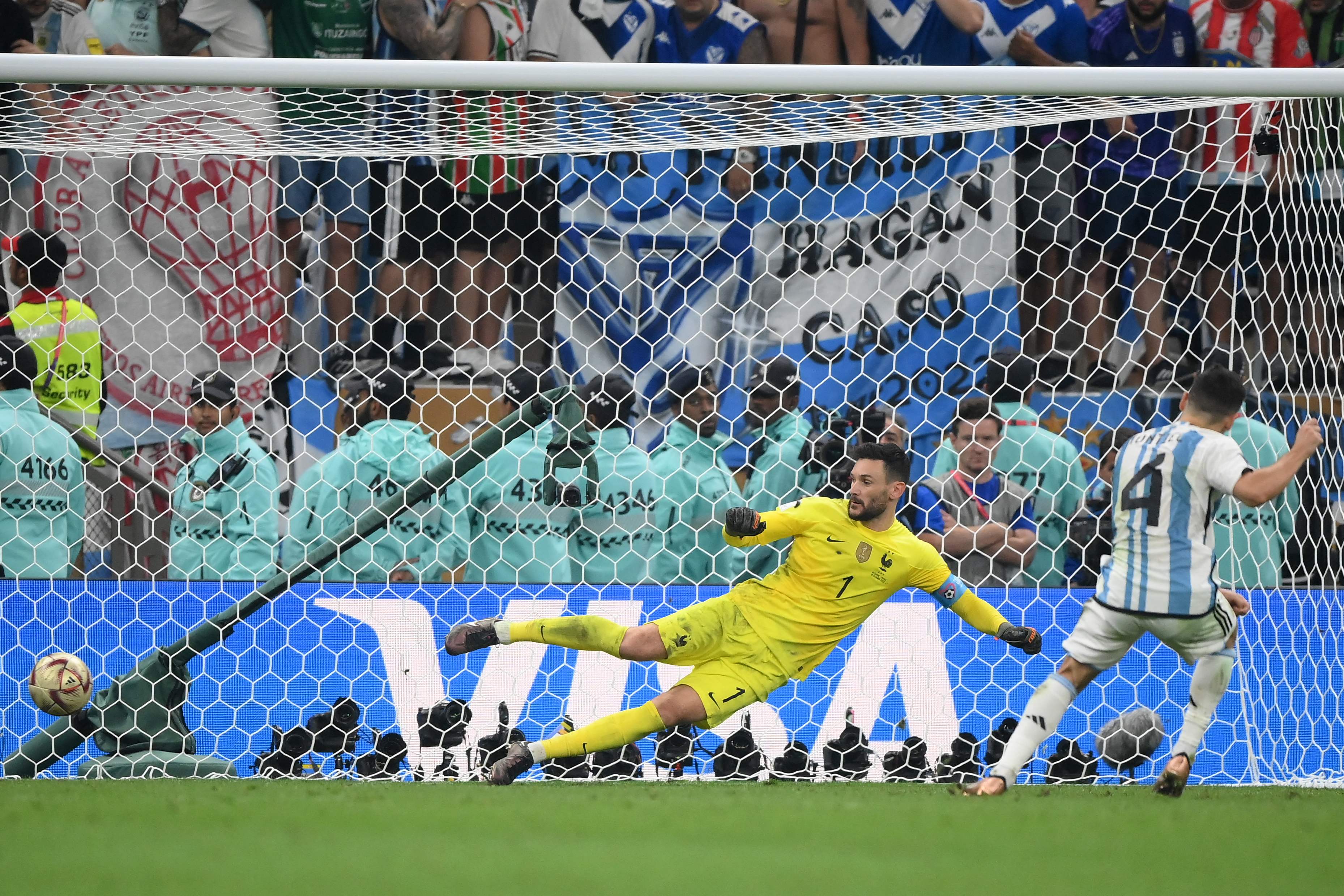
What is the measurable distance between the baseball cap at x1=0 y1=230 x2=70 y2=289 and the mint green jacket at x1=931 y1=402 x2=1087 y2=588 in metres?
3.79

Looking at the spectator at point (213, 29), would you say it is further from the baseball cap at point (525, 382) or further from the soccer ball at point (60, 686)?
the soccer ball at point (60, 686)

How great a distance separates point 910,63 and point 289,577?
15.6 ft

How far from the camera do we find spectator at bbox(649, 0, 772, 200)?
7395 millimetres

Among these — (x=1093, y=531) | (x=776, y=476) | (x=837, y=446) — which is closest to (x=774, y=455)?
(x=776, y=476)

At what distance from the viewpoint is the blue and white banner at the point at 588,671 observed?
4.82m

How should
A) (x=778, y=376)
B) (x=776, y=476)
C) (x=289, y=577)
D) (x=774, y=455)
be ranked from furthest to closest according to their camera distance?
1. (x=778, y=376)
2. (x=774, y=455)
3. (x=776, y=476)
4. (x=289, y=577)

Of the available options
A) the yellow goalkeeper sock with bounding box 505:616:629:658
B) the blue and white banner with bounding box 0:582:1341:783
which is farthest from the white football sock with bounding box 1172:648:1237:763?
the yellow goalkeeper sock with bounding box 505:616:629:658

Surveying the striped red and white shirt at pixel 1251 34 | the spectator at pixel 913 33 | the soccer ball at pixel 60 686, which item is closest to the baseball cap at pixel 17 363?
the soccer ball at pixel 60 686

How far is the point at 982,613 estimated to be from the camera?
456 cm

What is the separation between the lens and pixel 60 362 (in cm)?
579

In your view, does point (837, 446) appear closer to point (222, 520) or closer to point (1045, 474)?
Answer: point (1045, 474)

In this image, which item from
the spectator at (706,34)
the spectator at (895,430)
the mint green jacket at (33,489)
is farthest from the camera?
the spectator at (706,34)

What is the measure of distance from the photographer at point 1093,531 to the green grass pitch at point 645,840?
1.20 m

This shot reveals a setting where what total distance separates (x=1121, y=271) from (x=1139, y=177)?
579 millimetres
